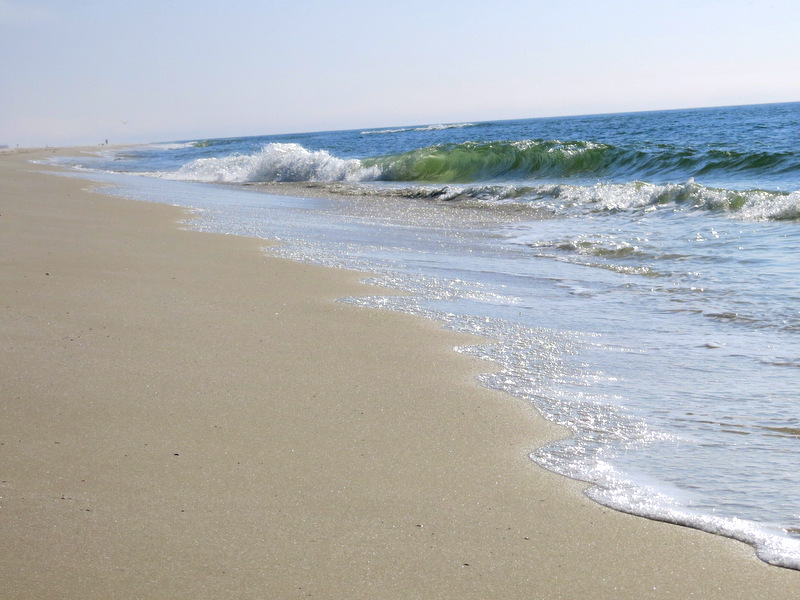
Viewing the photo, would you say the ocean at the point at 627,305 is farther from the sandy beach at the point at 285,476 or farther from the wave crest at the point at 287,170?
the wave crest at the point at 287,170

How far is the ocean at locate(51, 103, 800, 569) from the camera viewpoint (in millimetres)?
2379

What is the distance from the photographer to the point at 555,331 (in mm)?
4078

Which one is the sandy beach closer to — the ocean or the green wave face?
the ocean

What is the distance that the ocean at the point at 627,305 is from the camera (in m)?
2.38

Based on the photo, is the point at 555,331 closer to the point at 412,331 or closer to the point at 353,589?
the point at 412,331

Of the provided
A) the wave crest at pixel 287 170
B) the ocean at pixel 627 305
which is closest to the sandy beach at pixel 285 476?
the ocean at pixel 627 305

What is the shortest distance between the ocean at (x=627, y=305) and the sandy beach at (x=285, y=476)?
0.64ft

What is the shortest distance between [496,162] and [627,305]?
14.5m

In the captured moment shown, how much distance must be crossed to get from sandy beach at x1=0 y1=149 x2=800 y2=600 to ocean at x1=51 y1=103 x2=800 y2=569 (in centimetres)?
20

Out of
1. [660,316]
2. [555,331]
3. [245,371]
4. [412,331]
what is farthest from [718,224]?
[245,371]

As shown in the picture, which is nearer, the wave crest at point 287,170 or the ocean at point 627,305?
the ocean at point 627,305

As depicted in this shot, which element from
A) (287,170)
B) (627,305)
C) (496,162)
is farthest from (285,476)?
(287,170)

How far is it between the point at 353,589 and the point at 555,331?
2608mm

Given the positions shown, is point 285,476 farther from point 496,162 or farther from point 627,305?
point 496,162
